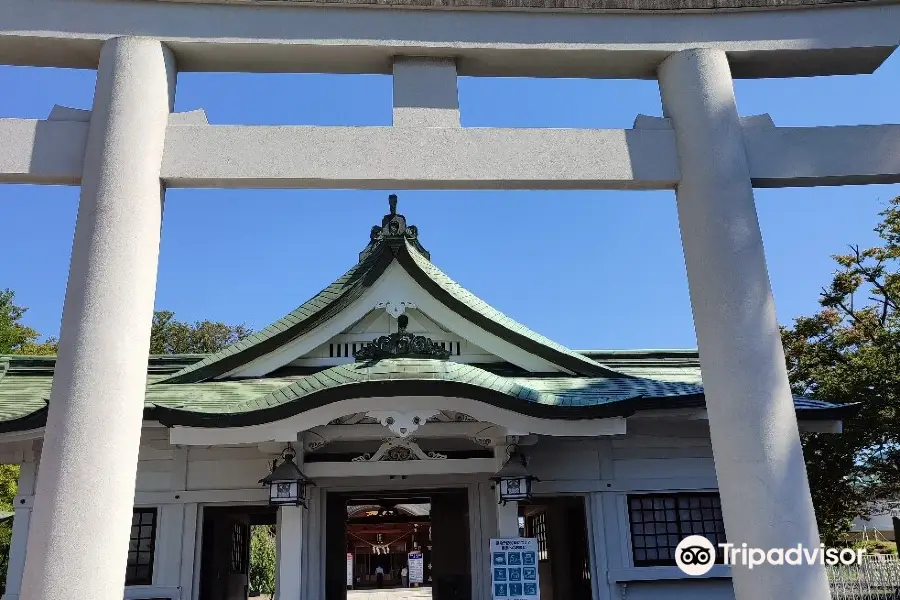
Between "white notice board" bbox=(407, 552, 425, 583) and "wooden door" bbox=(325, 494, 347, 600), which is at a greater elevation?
"wooden door" bbox=(325, 494, 347, 600)

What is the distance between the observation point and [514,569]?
7500mm

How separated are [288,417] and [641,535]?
485 cm

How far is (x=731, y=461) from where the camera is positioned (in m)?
4.38

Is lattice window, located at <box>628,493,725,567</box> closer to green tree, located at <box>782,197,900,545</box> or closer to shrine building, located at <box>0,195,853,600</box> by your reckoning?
shrine building, located at <box>0,195,853,600</box>

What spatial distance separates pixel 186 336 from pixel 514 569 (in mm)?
35677

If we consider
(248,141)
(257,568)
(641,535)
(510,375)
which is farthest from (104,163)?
(257,568)

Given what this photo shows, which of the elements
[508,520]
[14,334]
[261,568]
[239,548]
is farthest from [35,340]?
[508,520]

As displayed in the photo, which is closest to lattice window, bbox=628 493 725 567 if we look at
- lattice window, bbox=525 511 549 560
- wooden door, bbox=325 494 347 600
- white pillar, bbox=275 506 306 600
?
lattice window, bbox=525 511 549 560

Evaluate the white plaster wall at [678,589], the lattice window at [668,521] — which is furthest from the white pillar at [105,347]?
the lattice window at [668,521]

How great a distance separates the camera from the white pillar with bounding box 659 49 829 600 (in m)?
4.23

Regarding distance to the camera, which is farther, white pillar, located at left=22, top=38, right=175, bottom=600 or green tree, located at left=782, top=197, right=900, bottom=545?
green tree, located at left=782, top=197, right=900, bottom=545

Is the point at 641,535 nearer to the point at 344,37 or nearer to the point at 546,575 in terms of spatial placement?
the point at 546,575

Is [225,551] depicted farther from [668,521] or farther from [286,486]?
[668,521]

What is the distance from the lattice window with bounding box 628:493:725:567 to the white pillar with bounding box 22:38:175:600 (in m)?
6.74
